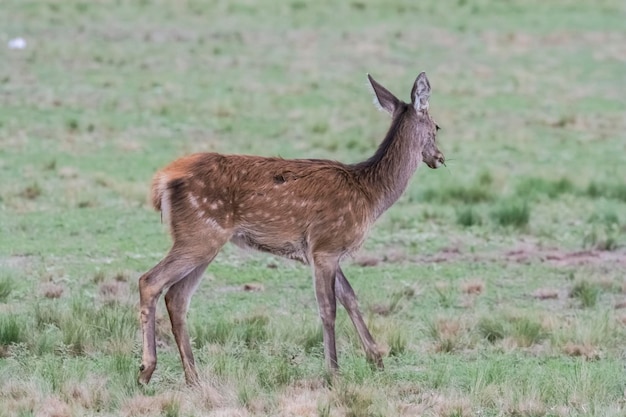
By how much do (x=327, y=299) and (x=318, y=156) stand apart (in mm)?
11253

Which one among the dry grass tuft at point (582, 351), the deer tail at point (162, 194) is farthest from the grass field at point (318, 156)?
the deer tail at point (162, 194)

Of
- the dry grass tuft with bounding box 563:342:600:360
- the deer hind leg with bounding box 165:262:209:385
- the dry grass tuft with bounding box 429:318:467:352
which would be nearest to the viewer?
the deer hind leg with bounding box 165:262:209:385

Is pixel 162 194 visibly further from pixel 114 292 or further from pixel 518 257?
pixel 518 257

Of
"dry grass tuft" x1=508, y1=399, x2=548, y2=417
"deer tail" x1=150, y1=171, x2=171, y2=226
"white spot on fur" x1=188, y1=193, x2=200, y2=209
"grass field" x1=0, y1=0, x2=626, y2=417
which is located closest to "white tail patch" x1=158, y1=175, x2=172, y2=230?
"deer tail" x1=150, y1=171, x2=171, y2=226

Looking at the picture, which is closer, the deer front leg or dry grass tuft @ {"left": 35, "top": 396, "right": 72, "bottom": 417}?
dry grass tuft @ {"left": 35, "top": 396, "right": 72, "bottom": 417}

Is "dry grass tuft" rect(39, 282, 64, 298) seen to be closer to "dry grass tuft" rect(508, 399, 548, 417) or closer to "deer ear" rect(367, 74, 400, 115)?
"deer ear" rect(367, 74, 400, 115)

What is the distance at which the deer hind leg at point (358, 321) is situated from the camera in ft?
31.1

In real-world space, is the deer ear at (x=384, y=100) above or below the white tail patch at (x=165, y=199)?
above

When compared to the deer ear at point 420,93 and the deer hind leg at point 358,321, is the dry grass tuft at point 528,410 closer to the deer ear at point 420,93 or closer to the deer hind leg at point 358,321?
the deer hind leg at point 358,321

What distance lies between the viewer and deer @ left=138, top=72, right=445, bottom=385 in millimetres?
9070

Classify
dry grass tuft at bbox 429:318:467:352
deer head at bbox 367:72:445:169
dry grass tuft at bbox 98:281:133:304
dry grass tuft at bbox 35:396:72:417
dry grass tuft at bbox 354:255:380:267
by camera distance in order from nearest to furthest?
dry grass tuft at bbox 35:396:72:417, deer head at bbox 367:72:445:169, dry grass tuft at bbox 429:318:467:352, dry grass tuft at bbox 98:281:133:304, dry grass tuft at bbox 354:255:380:267

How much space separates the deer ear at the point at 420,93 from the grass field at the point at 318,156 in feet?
5.71

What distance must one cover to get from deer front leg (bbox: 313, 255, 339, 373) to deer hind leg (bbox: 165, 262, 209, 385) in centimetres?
78

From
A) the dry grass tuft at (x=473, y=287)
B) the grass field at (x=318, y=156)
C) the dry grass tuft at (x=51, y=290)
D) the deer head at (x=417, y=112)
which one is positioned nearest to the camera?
the grass field at (x=318, y=156)
